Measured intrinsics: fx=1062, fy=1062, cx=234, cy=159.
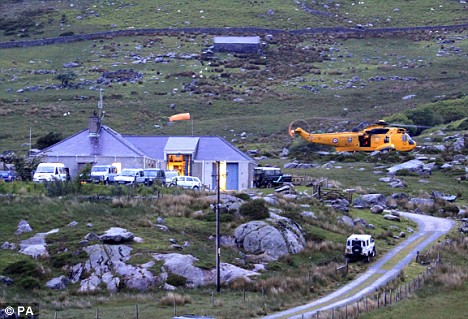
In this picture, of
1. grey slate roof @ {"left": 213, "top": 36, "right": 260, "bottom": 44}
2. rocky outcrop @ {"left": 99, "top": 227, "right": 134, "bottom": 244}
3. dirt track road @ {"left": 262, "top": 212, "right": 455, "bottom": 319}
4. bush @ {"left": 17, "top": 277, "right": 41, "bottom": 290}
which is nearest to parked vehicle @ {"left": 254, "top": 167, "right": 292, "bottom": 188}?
dirt track road @ {"left": 262, "top": 212, "right": 455, "bottom": 319}

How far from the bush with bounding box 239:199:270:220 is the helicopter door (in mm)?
37423

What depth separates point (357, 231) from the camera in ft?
188

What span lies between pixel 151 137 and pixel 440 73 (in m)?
70.9

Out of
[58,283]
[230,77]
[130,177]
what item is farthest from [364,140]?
[58,283]

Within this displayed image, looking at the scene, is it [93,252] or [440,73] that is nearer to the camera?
[93,252]

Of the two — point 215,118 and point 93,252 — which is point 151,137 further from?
point 215,118

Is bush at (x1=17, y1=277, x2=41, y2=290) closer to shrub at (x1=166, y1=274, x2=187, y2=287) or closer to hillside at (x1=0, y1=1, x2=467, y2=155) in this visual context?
shrub at (x1=166, y1=274, x2=187, y2=287)

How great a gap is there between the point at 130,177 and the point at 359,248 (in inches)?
693

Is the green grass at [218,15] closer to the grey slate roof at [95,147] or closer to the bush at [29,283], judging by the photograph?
the grey slate roof at [95,147]

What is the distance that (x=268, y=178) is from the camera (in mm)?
71812

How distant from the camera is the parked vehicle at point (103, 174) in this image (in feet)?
206

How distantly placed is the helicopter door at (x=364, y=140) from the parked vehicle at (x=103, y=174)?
30539 millimetres

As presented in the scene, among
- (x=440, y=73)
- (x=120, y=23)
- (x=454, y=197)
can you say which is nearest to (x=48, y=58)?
(x=120, y=23)

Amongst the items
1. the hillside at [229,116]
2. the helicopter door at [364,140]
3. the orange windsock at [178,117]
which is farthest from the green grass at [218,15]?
the helicopter door at [364,140]
